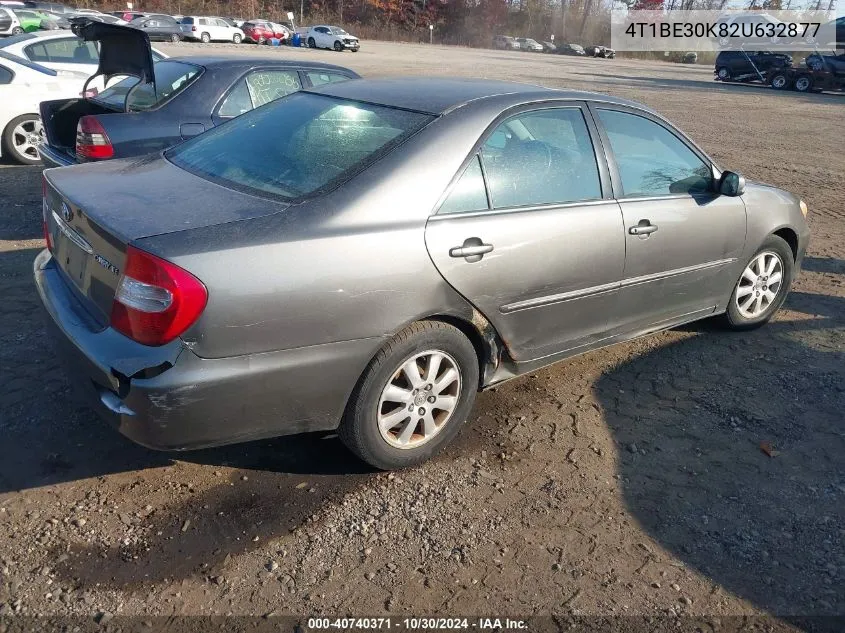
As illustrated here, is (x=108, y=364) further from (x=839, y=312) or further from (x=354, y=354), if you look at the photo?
(x=839, y=312)

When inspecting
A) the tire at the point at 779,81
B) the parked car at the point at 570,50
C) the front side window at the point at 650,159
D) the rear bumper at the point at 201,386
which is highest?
the front side window at the point at 650,159

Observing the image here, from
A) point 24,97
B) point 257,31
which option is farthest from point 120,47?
point 257,31

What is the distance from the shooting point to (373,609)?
8.44 ft

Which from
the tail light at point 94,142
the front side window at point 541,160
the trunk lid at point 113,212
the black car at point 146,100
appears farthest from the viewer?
the black car at point 146,100

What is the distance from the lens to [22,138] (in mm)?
8945

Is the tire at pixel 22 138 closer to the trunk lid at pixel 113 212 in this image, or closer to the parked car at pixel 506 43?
the trunk lid at pixel 113 212

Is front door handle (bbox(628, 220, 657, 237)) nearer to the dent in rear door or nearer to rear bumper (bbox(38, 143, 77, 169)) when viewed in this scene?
the dent in rear door

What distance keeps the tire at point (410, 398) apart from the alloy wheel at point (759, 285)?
8.12ft

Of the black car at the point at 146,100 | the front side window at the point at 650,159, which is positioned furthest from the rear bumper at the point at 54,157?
the front side window at the point at 650,159

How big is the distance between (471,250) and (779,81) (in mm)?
32874

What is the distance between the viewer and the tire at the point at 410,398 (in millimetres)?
3090

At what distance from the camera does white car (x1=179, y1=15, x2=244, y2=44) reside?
44.3 metres

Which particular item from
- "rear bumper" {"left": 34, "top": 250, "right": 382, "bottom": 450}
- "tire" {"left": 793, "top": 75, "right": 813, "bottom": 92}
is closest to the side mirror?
"rear bumper" {"left": 34, "top": 250, "right": 382, "bottom": 450}

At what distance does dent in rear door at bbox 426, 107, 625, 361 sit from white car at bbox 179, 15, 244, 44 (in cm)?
4596
